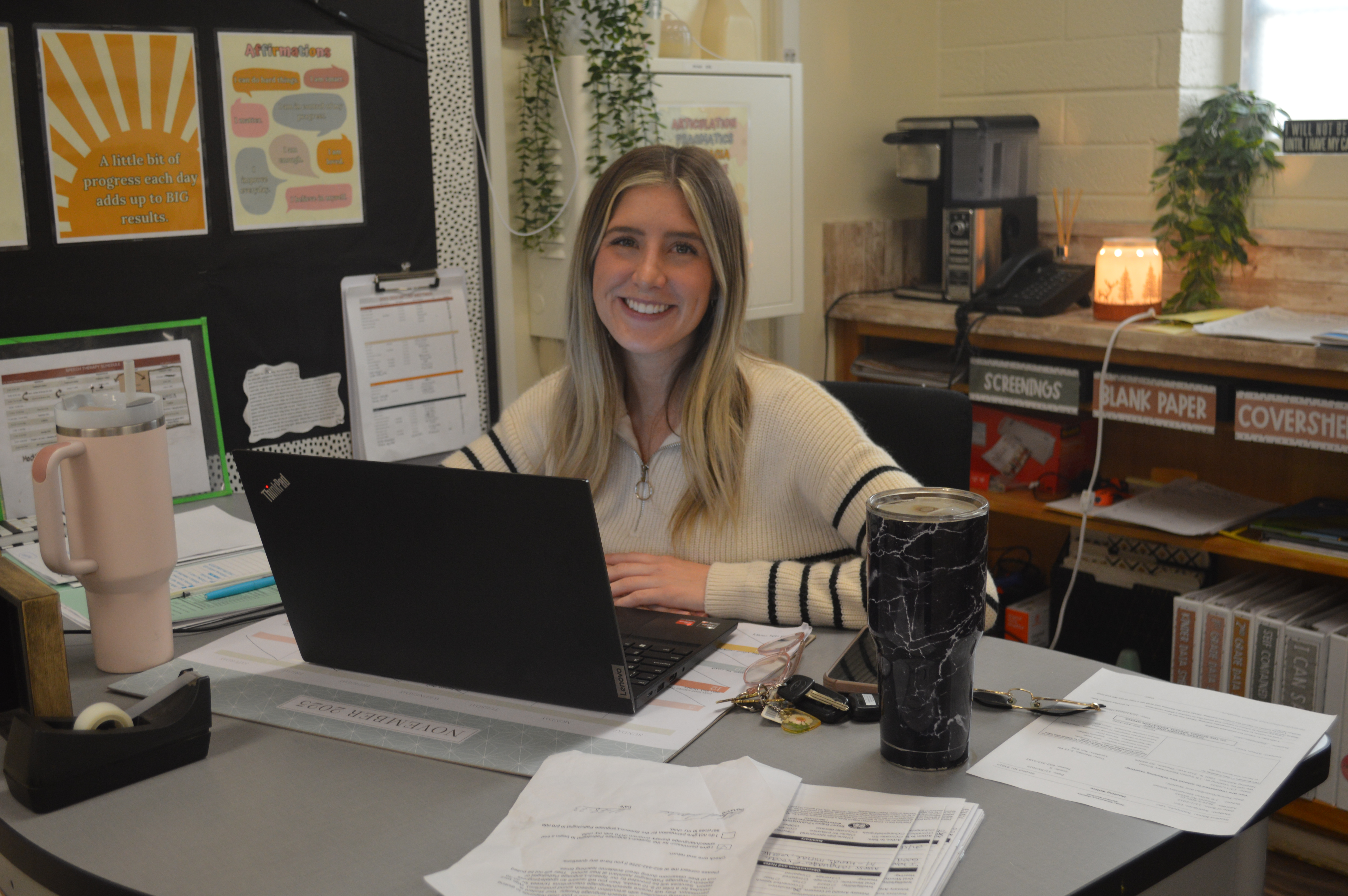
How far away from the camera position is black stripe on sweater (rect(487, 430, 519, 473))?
1.66 metres

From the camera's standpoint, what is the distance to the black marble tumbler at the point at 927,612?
2.92ft

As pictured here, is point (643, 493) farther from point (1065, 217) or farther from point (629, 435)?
point (1065, 217)

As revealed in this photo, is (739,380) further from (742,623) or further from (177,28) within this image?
(177,28)

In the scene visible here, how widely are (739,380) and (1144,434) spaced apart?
146 centimetres

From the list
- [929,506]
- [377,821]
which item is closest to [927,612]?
[929,506]

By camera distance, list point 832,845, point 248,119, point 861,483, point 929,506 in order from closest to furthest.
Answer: point 832,845 < point 929,506 < point 861,483 < point 248,119

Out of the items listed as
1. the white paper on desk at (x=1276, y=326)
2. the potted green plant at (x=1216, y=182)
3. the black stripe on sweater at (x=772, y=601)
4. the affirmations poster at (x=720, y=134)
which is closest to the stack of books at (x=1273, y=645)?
the white paper on desk at (x=1276, y=326)

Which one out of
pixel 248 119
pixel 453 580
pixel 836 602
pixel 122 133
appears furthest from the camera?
pixel 248 119

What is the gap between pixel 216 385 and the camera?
1952 millimetres

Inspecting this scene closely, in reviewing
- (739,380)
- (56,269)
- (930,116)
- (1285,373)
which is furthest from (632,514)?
(930,116)

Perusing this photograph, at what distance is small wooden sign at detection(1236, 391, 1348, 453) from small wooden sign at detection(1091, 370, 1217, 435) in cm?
8

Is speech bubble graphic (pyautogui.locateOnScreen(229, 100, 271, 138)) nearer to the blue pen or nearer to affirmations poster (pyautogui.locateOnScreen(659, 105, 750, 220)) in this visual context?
affirmations poster (pyautogui.locateOnScreen(659, 105, 750, 220))

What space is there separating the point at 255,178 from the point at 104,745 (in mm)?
1259

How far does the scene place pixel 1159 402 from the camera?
234 cm
